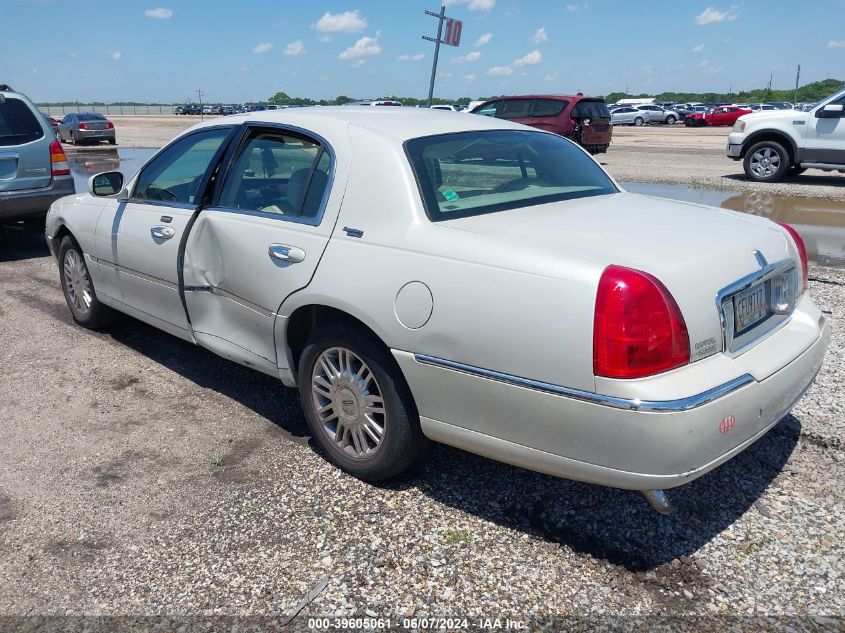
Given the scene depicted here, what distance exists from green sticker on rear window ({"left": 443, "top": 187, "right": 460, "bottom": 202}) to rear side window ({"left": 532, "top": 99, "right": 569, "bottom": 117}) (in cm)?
1673

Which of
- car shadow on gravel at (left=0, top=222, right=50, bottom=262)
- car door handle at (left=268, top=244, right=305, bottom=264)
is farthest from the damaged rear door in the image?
car shadow on gravel at (left=0, top=222, right=50, bottom=262)

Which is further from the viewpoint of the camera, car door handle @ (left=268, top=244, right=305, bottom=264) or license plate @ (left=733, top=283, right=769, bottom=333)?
car door handle @ (left=268, top=244, right=305, bottom=264)

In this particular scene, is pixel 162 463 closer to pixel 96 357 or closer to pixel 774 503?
pixel 96 357

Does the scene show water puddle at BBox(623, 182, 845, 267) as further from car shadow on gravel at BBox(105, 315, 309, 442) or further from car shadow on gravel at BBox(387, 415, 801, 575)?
car shadow on gravel at BBox(105, 315, 309, 442)

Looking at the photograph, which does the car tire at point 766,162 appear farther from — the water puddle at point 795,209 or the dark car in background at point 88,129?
the dark car in background at point 88,129

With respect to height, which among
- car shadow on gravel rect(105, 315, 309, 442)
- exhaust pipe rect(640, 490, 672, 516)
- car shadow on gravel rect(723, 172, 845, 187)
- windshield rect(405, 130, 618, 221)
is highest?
car shadow on gravel rect(723, 172, 845, 187)

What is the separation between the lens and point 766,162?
14.4 m

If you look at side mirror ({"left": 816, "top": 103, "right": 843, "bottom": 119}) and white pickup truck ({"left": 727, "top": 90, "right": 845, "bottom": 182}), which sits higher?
side mirror ({"left": 816, "top": 103, "right": 843, "bottom": 119})

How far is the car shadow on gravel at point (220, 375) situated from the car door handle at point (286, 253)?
3.39 feet

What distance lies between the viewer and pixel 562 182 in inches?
151

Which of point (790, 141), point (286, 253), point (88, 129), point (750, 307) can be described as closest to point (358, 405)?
point (286, 253)

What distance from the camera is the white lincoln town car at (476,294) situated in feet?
8.25

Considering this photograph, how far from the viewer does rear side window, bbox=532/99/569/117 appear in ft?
62.6

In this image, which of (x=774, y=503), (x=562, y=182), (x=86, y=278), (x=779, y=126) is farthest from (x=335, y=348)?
(x=779, y=126)
